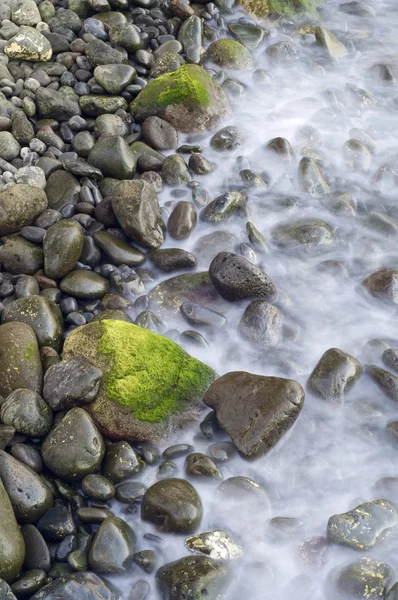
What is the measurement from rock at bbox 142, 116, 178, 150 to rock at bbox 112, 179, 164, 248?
2.84 ft

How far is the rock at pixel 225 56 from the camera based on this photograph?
6.38 m

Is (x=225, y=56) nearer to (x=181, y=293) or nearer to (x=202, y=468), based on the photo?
(x=181, y=293)

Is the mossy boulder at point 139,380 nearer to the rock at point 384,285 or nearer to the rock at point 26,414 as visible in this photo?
the rock at point 26,414

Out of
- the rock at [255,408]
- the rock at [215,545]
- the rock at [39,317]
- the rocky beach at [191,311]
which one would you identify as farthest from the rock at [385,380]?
the rock at [39,317]

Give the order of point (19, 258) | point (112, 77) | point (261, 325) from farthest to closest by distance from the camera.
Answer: point (112, 77)
point (19, 258)
point (261, 325)

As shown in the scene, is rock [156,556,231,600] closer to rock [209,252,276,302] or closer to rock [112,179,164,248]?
rock [209,252,276,302]

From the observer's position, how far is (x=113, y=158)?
4.85 m

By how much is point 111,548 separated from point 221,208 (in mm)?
2680

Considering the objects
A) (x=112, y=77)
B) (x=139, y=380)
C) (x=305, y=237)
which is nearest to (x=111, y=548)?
(x=139, y=380)

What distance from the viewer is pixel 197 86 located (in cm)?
555

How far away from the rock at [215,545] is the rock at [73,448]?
24.1 inches

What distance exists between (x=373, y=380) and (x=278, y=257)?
3.99 feet

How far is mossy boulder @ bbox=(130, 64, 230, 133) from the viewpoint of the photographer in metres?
5.51

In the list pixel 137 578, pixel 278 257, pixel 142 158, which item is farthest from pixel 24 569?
pixel 142 158
